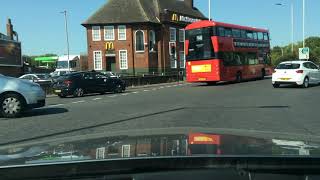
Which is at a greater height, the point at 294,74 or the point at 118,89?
the point at 294,74

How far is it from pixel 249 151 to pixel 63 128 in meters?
11.3

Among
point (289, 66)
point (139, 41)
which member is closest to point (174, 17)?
point (139, 41)

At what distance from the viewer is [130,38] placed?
6694 cm

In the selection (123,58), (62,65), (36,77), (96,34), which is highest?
(96,34)

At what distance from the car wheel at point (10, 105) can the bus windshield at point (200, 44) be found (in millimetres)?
Answer: 20173

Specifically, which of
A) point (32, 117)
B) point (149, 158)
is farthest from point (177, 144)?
point (32, 117)

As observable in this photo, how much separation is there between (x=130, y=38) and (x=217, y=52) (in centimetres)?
3235

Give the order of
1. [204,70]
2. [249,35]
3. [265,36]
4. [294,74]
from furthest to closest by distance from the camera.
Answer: [265,36], [249,35], [204,70], [294,74]

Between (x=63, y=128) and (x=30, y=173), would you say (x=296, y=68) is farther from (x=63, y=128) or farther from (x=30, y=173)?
(x=30, y=173)

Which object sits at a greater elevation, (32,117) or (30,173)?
(30,173)

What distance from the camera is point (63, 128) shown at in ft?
45.4

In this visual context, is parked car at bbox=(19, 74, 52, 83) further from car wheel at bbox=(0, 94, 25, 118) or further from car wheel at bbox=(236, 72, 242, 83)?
car wheel at bbox=(0, 94, 25, 118)

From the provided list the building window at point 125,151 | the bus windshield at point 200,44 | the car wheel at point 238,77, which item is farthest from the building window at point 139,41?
the building window at point 125,151

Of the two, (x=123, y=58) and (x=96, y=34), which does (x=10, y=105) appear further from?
(x=96, y=34)
